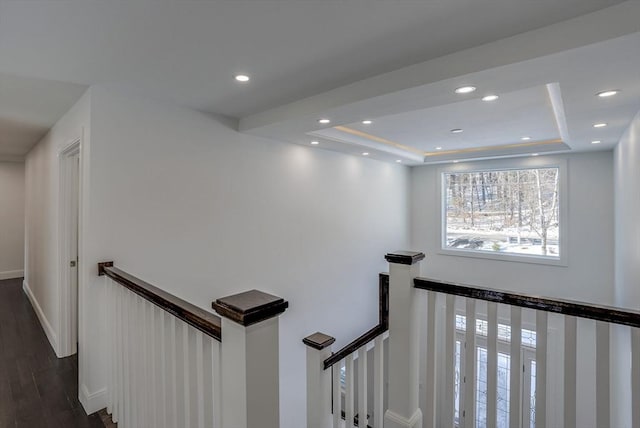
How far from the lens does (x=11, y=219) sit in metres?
6.03

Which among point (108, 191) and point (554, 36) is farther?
point (108, 191)

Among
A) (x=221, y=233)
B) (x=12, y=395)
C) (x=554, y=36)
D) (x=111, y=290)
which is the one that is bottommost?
(x=12, y=395)

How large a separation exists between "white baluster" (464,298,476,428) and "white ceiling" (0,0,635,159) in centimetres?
147

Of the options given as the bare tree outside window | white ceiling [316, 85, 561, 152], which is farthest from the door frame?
the bare tree outside window

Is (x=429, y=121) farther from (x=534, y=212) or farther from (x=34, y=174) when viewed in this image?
(x=34, y=174)

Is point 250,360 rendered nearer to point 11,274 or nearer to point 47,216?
point 47,216

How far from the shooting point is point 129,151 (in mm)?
2533

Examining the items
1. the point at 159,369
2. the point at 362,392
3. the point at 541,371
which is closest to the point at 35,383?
the point at 159,369

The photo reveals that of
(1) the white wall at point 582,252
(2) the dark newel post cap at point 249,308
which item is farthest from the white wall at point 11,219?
(1) the white wall at point 582,252

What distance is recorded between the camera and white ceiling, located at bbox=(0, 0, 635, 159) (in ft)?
4.90

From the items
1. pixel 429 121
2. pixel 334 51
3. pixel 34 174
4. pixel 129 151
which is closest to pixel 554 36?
pixel 334 51

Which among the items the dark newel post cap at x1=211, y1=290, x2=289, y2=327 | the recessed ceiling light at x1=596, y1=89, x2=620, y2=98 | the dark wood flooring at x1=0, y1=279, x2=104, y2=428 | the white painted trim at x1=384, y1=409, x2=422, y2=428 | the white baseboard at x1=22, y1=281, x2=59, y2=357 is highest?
the recessed ceiling light at x1=596, y1=89, x2=620, y2=98

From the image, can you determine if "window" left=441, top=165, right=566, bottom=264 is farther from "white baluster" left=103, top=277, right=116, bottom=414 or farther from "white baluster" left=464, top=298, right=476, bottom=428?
"white baluster" left=103, top=277, right=116, bottom=414

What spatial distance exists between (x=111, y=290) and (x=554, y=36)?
3123 mm
